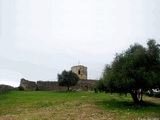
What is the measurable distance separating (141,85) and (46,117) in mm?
12749

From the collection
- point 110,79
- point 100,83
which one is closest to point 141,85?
point 110,79

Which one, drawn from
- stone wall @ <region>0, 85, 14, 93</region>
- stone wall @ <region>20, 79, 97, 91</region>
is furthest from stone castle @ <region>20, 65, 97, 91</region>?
stone wall @ <region>0, 85, 14, 93</region>

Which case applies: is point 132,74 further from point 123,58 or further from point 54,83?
point 54,83

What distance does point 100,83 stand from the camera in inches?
1405

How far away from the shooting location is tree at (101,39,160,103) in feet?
92.7

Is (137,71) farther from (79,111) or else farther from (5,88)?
(5,88)

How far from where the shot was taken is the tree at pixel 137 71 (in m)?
28.2

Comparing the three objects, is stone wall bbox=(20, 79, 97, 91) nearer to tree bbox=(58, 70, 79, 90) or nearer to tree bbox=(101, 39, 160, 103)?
tree bbox=(58, 70, 79, 90)

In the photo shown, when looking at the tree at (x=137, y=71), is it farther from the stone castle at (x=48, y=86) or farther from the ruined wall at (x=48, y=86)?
the ruined wall at (x=48, y=86)

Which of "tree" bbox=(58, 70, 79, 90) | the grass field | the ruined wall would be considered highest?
"tree" bbox=(58, 70, 79, 90)

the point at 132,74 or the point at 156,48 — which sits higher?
the point at 156,48

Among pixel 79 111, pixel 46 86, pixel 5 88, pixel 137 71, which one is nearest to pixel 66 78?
pixel 46 86

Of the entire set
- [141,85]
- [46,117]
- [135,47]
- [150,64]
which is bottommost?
[46,117]

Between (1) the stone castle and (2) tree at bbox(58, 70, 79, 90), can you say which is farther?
(1) the stone castle
